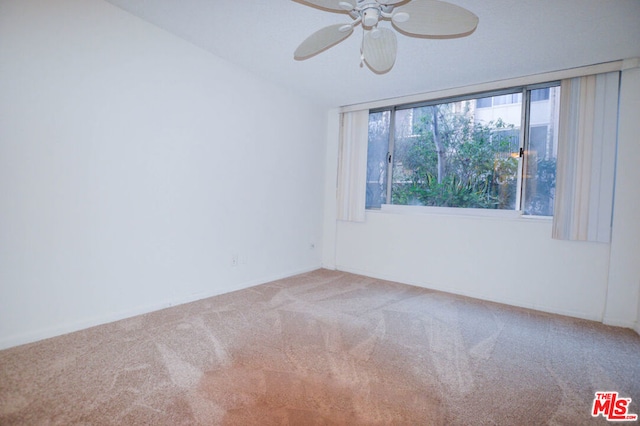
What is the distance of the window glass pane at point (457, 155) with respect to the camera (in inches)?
134

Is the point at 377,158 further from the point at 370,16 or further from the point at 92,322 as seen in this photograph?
the point at 92,322

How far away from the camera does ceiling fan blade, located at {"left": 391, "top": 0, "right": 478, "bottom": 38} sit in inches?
61.4

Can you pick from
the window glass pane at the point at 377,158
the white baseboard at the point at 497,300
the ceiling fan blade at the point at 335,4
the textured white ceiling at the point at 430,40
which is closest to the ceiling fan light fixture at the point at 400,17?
the ceiling fan blade at the point at 335,4

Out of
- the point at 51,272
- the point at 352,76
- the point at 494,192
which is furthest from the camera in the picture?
the point at 494,192

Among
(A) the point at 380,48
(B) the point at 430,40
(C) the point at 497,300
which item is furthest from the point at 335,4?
(C) the point at 497,300

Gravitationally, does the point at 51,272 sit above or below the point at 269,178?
below

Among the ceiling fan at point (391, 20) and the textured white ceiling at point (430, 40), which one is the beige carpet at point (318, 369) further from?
the textured white ceiling at point (430, 40)

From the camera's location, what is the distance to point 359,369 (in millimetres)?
1869

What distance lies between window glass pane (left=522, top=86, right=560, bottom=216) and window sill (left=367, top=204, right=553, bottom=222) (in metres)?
0.12

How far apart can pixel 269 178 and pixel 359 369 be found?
2.37 meters

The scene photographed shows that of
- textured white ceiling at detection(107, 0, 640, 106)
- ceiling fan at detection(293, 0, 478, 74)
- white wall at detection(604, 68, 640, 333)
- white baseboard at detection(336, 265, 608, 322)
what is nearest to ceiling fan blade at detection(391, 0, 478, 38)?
ceiling fan at detection(293, 0, 478, 74)

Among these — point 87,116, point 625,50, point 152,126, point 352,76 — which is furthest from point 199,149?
point 625,50

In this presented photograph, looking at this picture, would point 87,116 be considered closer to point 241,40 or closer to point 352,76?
point 241,40

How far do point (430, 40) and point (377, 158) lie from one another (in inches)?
77.2
